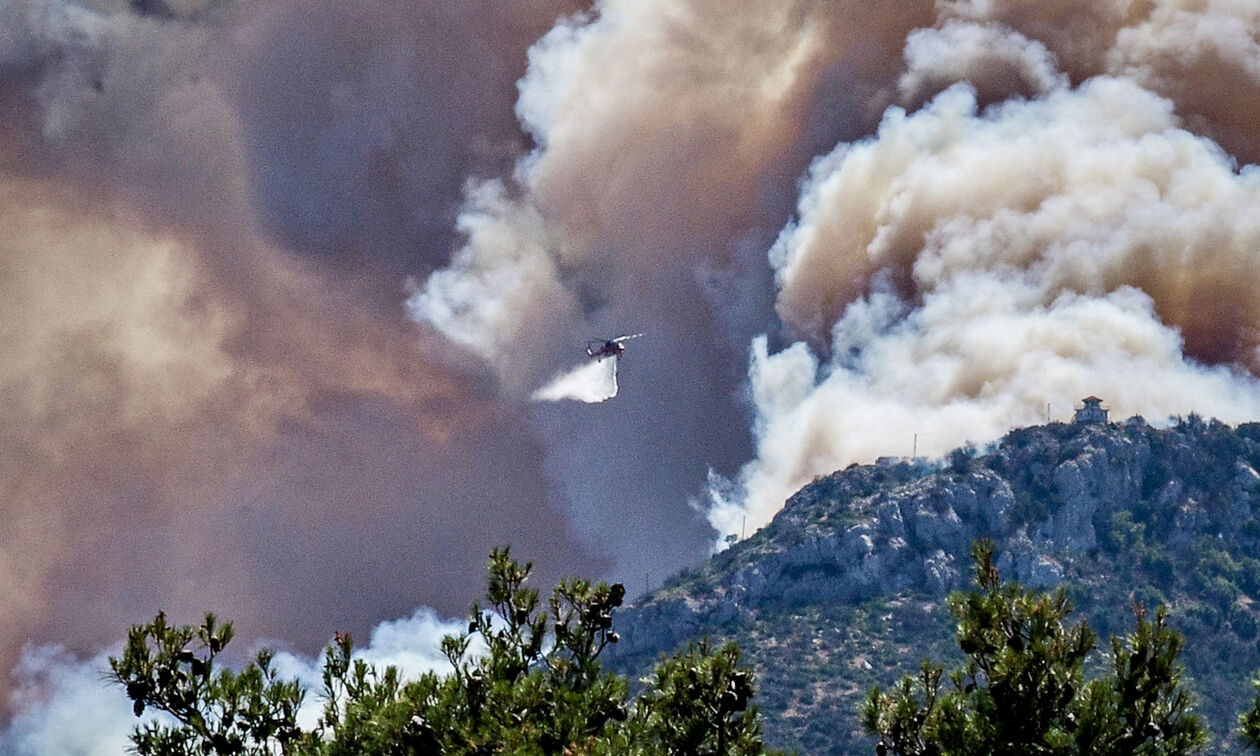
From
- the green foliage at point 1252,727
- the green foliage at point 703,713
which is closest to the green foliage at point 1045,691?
the green foliage at point 1252,727

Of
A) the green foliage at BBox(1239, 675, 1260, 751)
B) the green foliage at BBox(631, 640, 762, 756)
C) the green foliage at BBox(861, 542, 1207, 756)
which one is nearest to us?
the green foliage at BBox(1239, 675, 1260, 751)

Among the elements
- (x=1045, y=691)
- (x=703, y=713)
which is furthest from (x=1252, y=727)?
(x=703, y=713)

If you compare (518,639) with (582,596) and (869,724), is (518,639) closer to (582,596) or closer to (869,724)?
(582,596)

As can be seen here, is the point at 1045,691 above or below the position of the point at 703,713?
below

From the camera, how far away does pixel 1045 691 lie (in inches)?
2408

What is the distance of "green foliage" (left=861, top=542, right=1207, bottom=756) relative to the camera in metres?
60.3

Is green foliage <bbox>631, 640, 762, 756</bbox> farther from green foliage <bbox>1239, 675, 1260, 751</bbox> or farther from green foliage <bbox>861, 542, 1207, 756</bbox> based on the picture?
green foliage <bbox>1239, 675, 1260, 751</bbox>

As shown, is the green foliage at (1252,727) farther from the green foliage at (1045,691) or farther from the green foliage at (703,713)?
the green foliage at (703,713)

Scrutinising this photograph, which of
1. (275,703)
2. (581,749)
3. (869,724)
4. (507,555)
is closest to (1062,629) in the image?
(869,724)

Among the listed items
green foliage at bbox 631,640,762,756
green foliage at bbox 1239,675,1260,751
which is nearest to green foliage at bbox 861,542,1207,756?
green foliage at bbox 1239,675,1260,751

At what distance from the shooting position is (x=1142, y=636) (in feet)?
202

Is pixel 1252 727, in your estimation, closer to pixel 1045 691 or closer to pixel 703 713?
pixel 1045 691

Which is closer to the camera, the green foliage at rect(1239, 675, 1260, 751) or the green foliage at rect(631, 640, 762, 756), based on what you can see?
the green foliage at rect(1239, 675, 1260, 751)

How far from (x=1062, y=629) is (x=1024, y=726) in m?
4.20
